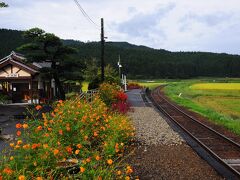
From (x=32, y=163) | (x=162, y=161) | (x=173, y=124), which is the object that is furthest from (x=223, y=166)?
(x=173, y=124)

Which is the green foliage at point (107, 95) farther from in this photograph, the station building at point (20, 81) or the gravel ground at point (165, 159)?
the station building at point (20, 81)

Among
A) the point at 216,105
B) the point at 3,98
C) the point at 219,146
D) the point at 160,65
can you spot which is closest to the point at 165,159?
the point at 219,146

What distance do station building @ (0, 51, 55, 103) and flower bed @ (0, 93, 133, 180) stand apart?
19094mm

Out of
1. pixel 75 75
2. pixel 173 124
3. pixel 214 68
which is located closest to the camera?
pixel 173 124

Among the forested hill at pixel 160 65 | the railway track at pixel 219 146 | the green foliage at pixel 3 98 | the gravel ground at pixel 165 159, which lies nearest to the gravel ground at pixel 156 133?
the gravel ground at pixel 165 159

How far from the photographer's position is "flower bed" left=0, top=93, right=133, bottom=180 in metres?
5.64

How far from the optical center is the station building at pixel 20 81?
33.1m

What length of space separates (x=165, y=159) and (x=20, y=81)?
1019 inches

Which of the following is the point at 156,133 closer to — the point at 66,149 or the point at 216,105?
the point at 66,149

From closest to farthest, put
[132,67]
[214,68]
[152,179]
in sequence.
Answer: [152,179] < [132,67] < [214,68]

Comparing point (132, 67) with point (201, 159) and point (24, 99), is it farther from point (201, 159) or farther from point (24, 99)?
point (201, 159)

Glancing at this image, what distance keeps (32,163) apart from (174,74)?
151042 millimetres

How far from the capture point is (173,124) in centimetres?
1878

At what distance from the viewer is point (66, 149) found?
7000 mm
